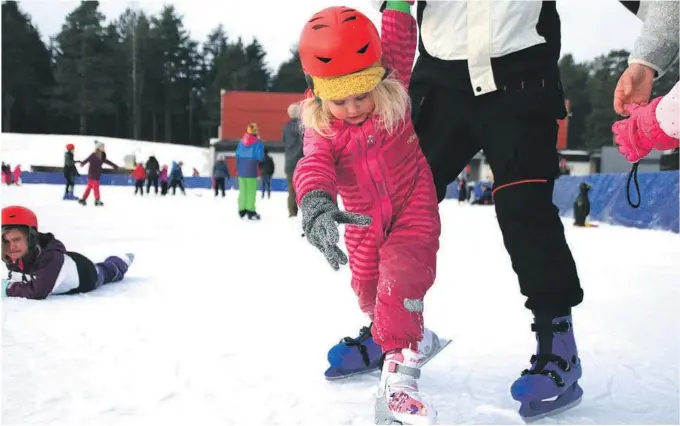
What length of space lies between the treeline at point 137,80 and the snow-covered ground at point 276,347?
38380 millimetres

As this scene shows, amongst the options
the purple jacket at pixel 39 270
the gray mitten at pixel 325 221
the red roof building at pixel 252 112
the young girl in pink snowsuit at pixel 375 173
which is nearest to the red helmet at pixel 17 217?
the purple jacket at pixel 39 270

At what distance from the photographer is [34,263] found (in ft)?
9.64

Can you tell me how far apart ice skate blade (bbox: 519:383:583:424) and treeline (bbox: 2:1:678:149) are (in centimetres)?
3988

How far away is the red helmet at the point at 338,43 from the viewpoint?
162 centimetres

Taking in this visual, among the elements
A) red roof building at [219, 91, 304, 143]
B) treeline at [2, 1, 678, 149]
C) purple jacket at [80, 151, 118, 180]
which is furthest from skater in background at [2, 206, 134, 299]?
treeline at [2, 1, 678, 149]

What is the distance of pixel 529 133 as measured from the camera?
5.36ft

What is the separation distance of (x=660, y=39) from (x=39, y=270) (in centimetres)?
280

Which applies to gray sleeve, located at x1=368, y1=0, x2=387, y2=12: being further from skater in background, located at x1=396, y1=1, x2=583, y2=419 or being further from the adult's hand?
the adult's hand

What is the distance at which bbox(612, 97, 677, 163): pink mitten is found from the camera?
1294 millimetres

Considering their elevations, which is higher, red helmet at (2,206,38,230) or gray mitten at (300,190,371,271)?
gray mitten at (300,190,371,271)

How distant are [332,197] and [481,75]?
0.58 m

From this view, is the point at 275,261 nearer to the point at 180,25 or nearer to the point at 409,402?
the point at 409,402

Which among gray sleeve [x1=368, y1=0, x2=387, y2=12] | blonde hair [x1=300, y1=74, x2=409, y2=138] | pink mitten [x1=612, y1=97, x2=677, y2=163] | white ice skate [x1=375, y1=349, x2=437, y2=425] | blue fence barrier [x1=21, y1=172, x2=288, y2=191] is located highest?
gray sleeve [x1=368, y1=0, x2=387, y2=12]

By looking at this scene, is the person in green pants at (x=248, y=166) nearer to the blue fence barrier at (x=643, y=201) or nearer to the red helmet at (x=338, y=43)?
the blue fence barrier at (x=643, y=201)
